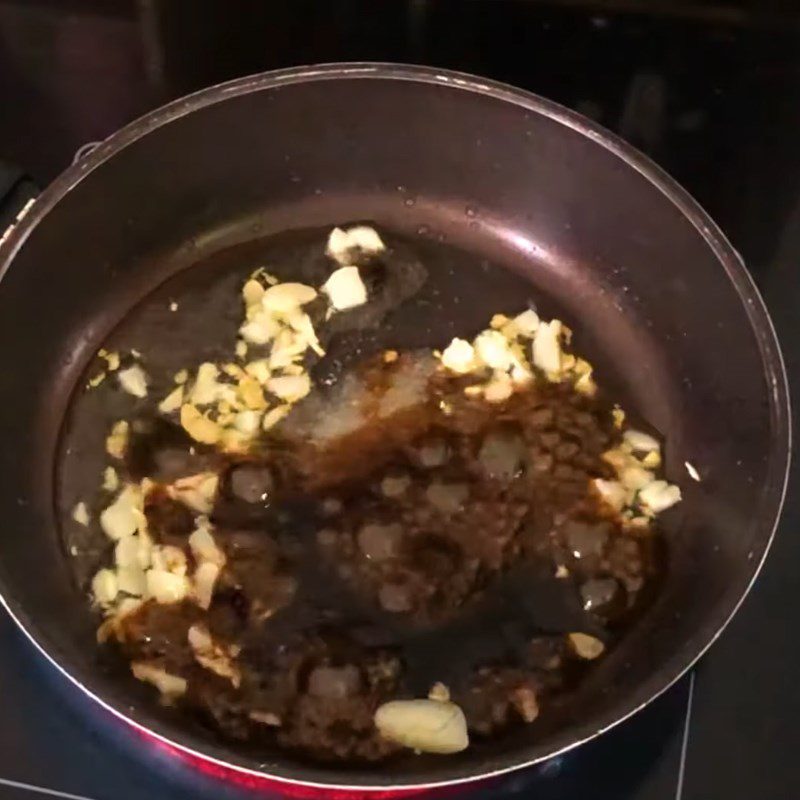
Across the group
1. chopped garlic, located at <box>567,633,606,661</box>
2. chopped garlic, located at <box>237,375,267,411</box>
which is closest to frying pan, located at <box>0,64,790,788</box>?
chopped garlic, located at <box>567,633,606,661</box>

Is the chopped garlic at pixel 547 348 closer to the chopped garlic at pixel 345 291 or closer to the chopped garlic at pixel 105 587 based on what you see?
the chopped garlic at pixel 345 291

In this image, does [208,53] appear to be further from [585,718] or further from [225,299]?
[585,718]

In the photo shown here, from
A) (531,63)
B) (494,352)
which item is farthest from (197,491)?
(531,63)

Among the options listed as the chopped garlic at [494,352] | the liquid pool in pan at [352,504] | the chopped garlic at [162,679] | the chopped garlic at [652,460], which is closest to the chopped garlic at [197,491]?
the liquid pool in pan at [352,504]

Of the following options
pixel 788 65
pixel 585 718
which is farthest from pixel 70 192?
pixel 788 65

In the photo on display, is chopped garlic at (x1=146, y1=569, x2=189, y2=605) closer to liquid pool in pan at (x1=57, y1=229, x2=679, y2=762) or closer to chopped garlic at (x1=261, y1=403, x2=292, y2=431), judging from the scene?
liquid pool in pan at (x1=57, y1=229, x2=679, y2=762)
